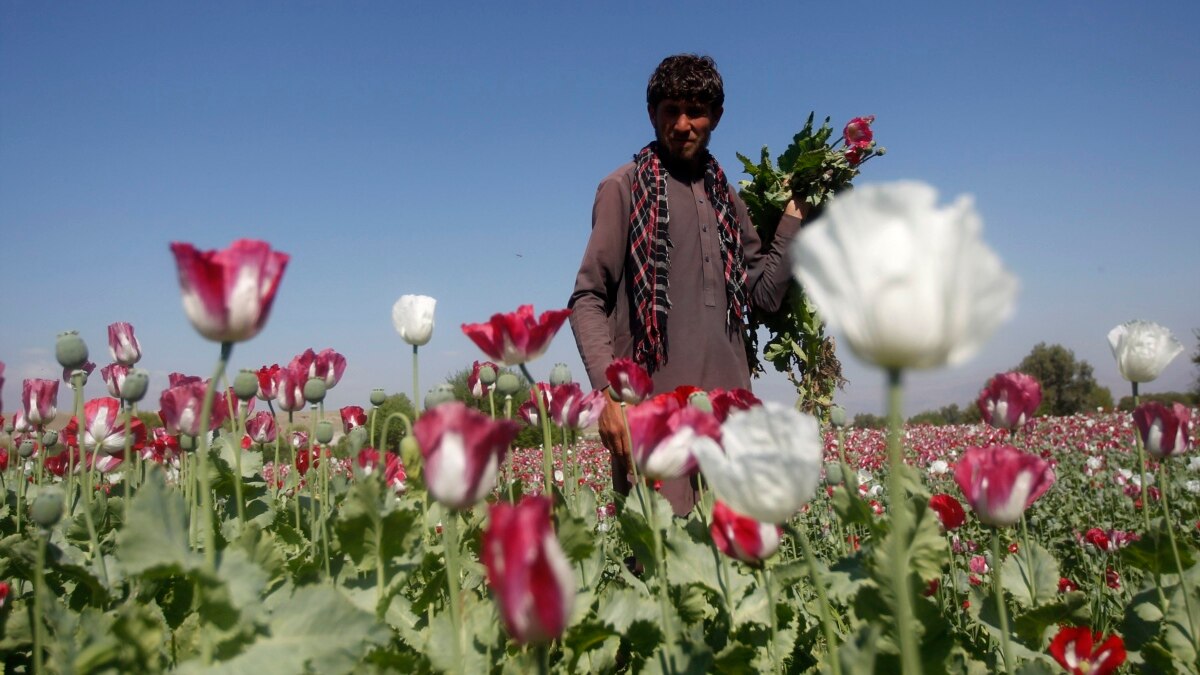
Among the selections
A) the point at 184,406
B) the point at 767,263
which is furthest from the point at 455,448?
the point at 767,263

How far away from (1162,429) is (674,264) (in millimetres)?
1737

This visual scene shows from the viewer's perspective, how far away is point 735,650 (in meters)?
1.28

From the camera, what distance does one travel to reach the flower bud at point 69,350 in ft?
5.11

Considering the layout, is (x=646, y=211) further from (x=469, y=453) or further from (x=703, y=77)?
(x=469, y=453)

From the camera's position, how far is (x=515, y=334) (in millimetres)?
1414

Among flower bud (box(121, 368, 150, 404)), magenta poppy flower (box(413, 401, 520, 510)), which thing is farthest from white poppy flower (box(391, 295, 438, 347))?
magenta poppy flower (box(413, 401, 520, 510))

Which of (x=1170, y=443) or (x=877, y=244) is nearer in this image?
(x=877, y=244)

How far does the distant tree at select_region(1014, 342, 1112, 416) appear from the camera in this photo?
27156 millimetres

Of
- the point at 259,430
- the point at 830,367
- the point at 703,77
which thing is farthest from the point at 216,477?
the point at 830,367

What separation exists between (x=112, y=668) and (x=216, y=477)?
1.06m

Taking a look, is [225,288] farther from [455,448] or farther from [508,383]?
[508,383]

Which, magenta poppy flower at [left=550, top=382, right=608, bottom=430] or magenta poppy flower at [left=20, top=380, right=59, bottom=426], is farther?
magenta poppy flower at [left=20, top=380, right=59, bottom=426]

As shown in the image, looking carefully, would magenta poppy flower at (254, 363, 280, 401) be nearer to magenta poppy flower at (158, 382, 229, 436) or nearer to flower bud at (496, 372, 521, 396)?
magenta poppy flower at (158, 382, 229, 436)

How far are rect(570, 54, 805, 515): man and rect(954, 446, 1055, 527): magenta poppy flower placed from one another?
1.49 m
